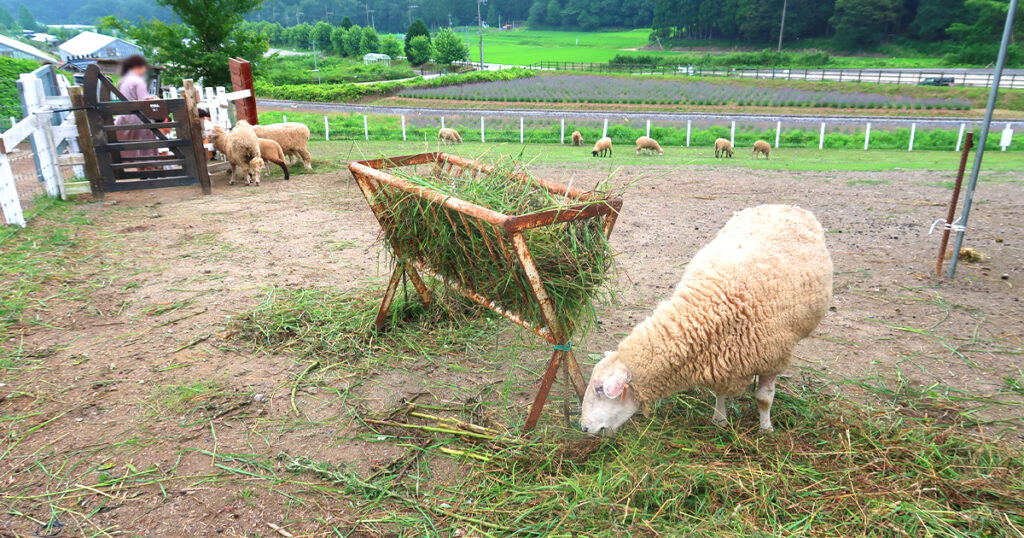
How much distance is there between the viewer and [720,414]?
13.4 ft

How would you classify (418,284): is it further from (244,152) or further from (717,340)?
(244,152)

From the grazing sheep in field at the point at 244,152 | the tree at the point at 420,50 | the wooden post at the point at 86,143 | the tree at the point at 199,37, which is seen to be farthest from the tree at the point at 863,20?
the wooden post at the point at 86,143

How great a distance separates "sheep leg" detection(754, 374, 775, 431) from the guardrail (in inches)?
1946

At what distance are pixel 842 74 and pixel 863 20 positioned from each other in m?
20.3

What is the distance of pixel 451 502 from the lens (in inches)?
133

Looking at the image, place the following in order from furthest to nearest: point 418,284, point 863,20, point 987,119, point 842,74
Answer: point 863,20, point 842,74, point 987,119, point 418,284

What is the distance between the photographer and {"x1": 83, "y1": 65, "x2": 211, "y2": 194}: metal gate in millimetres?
9789

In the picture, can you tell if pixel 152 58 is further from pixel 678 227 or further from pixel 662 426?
pixel 662 426

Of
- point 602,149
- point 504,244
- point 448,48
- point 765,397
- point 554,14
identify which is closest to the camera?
point 504,244

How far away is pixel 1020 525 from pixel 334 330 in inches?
202

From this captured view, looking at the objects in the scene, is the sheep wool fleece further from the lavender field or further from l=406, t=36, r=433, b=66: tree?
l=406, t=36, r=433, b=66: tree

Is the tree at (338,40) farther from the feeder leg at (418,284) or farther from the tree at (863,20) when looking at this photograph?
the feeder leg at (418,284)

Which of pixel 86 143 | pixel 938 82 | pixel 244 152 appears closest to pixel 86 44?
pixel 244 152

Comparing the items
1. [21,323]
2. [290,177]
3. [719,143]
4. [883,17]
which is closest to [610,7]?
[883,17]
